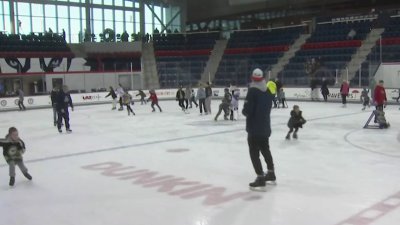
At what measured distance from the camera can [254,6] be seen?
124 ft

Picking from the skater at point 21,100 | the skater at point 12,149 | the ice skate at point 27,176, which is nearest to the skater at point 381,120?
the ice skate at point 27,176

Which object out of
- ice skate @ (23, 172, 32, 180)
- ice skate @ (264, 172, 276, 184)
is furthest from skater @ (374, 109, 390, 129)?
ice skate @ (23, 172, 32, 180)

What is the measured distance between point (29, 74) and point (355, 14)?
23.2 meters

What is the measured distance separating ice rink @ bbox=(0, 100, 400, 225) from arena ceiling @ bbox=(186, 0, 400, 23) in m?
23.9

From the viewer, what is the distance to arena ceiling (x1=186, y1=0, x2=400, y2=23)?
3472cm

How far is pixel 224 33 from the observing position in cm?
3966

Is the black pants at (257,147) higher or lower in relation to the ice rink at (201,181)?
higher

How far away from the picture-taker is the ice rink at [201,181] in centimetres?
550

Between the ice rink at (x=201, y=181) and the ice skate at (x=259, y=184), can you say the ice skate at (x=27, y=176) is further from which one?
the ice skate at (x=259, y=184)

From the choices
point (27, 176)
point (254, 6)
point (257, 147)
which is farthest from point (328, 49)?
point (27, 176)

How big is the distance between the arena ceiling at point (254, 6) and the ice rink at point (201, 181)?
78.5 feet

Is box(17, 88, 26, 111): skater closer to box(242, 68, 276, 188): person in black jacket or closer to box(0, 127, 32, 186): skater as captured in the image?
box(0, 127, 32, 186): skater

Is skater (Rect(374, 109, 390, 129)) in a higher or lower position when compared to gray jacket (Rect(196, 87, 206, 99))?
lower

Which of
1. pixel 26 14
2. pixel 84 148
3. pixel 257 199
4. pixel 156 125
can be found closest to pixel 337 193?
pixel 257 199
